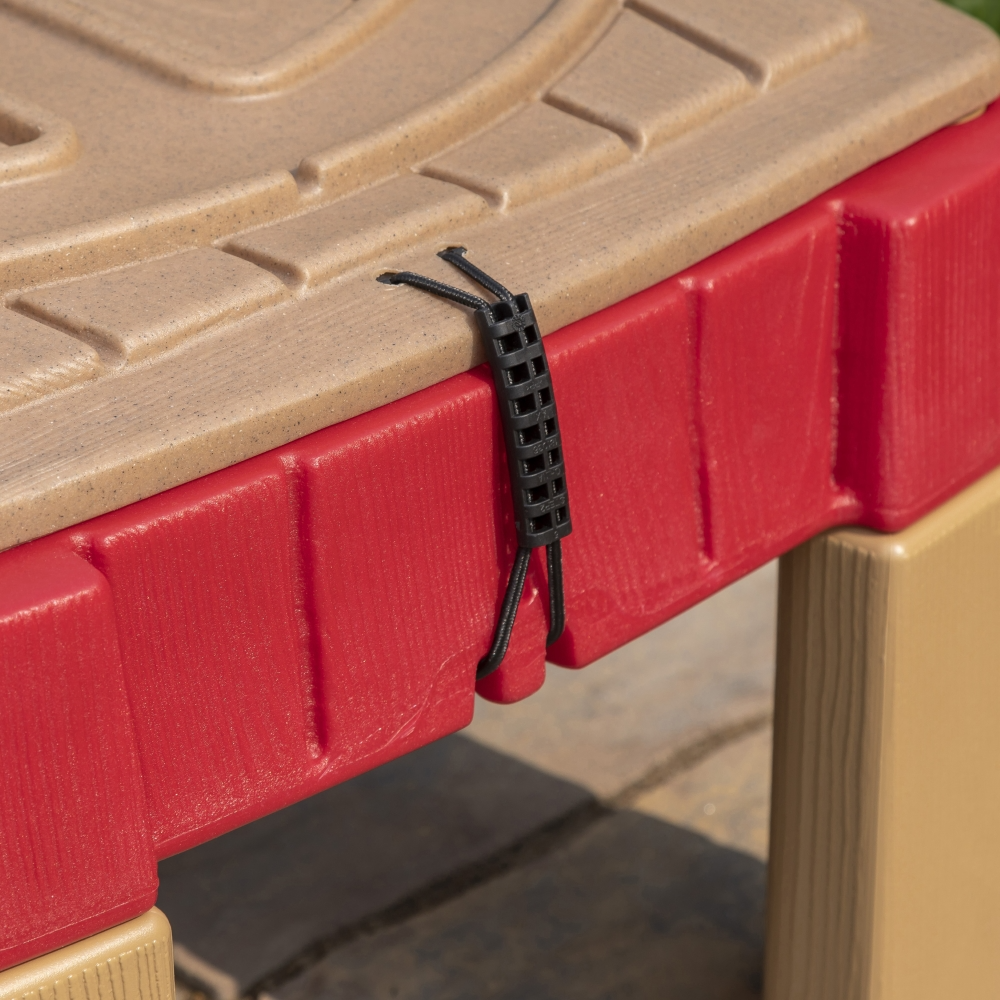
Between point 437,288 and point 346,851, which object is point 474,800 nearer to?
point 346,851

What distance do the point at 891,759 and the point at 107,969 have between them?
66 cm

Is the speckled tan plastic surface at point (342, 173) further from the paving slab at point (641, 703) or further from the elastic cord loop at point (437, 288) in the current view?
the paving slab at point (641, 703)

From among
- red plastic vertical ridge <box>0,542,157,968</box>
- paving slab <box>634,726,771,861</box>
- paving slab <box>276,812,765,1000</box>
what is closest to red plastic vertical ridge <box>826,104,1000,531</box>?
red plastic vertical ridge <box>0,542,157,968</box>

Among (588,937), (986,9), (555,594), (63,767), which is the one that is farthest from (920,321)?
(986,9)

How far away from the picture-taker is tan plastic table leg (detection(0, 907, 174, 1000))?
828 mm

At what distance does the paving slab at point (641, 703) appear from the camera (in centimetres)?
219

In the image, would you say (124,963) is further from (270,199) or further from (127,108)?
(127,108)

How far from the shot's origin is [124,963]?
0.85 metres

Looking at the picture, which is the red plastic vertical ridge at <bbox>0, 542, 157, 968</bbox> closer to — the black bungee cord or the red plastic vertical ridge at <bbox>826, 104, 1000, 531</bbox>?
the black bungee cord

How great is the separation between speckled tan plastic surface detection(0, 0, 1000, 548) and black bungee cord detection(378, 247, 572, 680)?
2 cm

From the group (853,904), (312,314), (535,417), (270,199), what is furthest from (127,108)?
(853,904)

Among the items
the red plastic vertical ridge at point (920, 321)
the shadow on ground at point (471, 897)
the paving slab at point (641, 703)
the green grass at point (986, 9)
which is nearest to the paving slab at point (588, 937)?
the shadow on ground at point (471, 897)

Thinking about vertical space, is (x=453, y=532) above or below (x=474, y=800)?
above

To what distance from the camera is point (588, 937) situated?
6.12ft
